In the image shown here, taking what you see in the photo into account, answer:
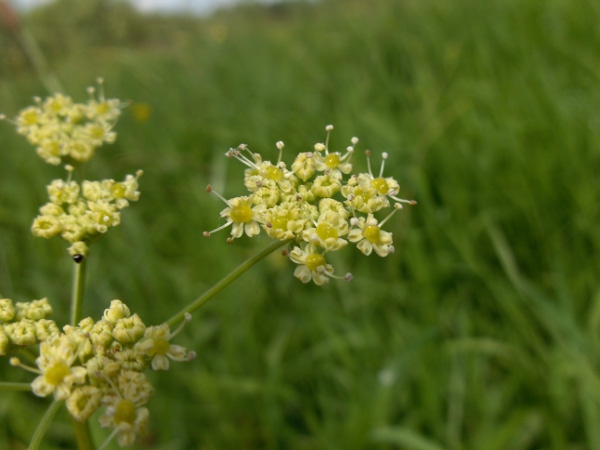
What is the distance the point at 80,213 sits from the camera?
4.98 feet

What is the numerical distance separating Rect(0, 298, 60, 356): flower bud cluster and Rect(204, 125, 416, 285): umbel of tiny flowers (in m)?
0.46

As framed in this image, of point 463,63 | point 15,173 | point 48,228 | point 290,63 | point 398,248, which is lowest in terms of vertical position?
point 48,228

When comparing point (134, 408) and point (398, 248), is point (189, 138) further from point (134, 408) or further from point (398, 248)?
point (134, 408)

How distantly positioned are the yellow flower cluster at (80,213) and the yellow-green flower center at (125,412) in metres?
0.41

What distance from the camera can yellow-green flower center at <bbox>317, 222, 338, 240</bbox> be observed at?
1319 millimetres

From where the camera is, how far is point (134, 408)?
121cm

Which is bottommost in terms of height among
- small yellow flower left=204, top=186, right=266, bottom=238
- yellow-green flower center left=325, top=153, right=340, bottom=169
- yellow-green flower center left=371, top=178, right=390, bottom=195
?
small yellow flower left=204, top=186, right=266, bottom=238

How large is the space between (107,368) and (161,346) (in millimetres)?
118

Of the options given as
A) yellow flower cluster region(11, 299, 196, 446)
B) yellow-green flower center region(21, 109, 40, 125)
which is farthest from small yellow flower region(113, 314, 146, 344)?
yellow-green flower center region(21, 109, 40, 125)

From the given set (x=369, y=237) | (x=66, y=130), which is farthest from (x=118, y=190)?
(x=369, y=237)

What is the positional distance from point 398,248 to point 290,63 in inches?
116

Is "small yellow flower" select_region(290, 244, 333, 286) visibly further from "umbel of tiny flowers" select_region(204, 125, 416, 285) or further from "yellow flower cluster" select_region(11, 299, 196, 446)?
"yellow flower cluster" select_region(11, 299, 196, 446)

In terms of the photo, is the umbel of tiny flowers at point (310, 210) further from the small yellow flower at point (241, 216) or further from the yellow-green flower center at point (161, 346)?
the yellow-green flower center at point (161, 346)

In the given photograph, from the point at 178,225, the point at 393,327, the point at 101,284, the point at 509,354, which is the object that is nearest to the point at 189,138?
the point at 178,225
